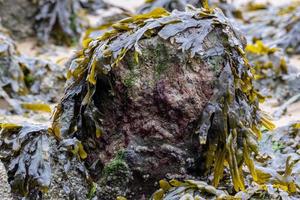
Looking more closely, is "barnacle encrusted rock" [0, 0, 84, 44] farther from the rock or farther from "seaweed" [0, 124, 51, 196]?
Answer: "seaweed" [0, 124, 51, 196]

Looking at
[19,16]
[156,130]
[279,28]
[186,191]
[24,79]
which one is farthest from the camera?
[279,28]

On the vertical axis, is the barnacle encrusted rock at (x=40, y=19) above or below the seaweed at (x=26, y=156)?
below

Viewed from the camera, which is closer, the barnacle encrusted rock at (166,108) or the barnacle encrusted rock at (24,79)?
the barnacle encrusted rock at (166,108)

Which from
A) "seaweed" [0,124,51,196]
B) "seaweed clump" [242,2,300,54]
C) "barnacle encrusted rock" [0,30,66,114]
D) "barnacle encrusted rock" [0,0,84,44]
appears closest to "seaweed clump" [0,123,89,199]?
"seaweed" [0,124,51,196]

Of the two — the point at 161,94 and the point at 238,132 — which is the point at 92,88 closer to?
the point at 161,94

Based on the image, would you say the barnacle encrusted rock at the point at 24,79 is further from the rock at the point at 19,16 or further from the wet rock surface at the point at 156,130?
the wet rock surface at the point at 156,130

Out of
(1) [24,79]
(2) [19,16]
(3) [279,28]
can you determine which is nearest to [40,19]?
(2) [19,16]

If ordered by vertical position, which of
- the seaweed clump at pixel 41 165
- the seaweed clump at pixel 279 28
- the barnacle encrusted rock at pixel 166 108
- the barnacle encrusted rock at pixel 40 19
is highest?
the barnacle encrusted rock at pixel 166 108

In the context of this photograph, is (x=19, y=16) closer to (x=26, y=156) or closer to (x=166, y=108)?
(x=26, y=156)

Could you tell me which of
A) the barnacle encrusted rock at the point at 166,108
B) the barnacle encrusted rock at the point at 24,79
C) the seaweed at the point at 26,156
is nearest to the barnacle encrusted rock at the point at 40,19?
the barnacle encrusted rock at the point at 24,79
